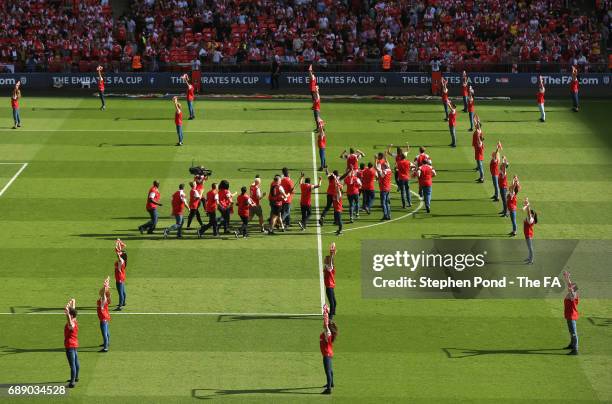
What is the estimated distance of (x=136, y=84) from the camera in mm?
70375

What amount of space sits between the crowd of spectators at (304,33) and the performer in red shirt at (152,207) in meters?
27.2

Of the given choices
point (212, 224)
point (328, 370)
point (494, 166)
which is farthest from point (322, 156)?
point (328, 370)

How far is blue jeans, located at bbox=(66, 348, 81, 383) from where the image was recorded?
1275 inches

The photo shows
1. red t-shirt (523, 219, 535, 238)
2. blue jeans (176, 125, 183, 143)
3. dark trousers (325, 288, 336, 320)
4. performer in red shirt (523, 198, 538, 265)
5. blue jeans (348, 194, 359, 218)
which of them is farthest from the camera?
blue jeans (176, 125, 183, 143)

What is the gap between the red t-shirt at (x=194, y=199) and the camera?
147 ft

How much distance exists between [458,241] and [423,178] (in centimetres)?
365

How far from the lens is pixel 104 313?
3403cm

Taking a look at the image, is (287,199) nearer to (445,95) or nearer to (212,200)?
(212,200)

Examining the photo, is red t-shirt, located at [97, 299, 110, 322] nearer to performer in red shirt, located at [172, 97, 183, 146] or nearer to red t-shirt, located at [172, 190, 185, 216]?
red t-shirt, located at [172, 190, 185, 216]

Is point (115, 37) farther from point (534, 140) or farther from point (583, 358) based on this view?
point (583, 358)

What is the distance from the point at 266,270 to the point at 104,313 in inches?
321

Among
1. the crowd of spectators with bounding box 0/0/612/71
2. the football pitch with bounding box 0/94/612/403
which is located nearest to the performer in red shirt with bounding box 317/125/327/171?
the football pitch with bounding box 0/94/612/403

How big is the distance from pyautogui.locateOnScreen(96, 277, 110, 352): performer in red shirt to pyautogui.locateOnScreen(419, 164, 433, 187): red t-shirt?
1512 cm

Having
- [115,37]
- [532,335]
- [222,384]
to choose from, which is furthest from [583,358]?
[115,37]
